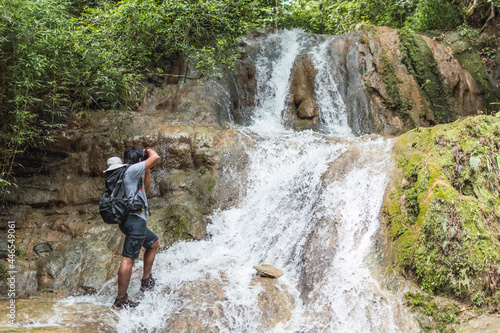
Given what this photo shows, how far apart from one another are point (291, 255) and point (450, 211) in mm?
2348

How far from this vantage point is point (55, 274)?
19.7 ft

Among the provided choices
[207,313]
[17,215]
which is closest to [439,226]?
[207,313]

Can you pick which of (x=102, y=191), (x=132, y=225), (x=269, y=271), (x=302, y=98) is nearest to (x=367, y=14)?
(x=302, y=98)

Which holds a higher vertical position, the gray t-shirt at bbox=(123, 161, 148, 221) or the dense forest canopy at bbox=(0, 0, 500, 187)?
the dense forest canopy at bbox=(0, 0, 500, 187)

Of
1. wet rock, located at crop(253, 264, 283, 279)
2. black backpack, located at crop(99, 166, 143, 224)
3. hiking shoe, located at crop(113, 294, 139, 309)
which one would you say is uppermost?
black backpack, located at crop(99, 166, 143, 224)

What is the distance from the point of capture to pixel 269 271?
5.12 meters

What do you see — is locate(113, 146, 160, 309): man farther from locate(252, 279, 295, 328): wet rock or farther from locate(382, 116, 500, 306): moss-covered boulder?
locate(382, 116, 500, 306): moss-covered boulder

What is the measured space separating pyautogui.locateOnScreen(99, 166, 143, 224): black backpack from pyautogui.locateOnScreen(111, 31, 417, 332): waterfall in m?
1.19

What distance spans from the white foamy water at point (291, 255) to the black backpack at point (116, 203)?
1.20 m

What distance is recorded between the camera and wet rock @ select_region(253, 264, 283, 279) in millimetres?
5066

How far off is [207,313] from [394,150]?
3.98 meters

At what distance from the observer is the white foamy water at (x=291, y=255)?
4152 mm

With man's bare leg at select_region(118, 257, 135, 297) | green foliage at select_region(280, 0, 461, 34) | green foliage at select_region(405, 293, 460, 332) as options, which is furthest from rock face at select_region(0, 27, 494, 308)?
green foliage at select_region(280, 0, 461, 34)

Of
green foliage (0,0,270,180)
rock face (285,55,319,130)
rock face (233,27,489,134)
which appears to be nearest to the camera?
green foliage (0,0,270,180)
